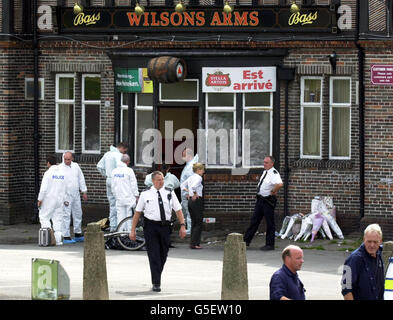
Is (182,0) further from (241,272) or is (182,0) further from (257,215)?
(241,272)

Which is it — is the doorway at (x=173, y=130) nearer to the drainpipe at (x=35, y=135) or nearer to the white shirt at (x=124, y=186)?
the white shirt at (x=124, y=186)

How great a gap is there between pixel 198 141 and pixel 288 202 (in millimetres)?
2418

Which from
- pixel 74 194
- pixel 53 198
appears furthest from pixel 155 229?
pixel 74 194

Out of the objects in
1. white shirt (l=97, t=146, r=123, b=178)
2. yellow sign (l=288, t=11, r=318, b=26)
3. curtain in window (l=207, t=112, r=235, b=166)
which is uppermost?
yellow sign (l=288, t=11, r=318, b=26)

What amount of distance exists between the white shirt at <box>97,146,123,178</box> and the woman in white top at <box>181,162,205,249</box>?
2.60 m

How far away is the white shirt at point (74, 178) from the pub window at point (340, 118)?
5.23 metres

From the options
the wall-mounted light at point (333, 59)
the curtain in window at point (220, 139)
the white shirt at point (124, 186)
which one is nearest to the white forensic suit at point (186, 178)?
the curtain in window at point (220, 139)

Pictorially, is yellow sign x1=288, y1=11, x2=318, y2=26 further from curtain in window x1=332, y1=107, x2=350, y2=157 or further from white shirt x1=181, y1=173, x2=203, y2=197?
white shirt x1=181, y1=173, x2=203, y2=197

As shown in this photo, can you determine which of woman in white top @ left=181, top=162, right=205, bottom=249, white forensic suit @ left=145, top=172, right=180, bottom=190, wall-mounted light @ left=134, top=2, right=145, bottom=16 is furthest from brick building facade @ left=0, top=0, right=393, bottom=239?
woman in white top @ left=181, top=162, right=205, bottom=249

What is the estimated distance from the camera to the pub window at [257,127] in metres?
25.6

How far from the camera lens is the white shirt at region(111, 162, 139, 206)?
23.8 meters

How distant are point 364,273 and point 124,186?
11675mm

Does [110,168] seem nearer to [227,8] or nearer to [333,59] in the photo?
[227,8]

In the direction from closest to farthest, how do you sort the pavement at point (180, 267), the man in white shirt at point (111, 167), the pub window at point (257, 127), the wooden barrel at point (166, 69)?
the pavement at point (180, 267)
the man in white shirt at point (111, 167)
the wooden barrel at point (166, 69)
the pub window at point (257, 127)
